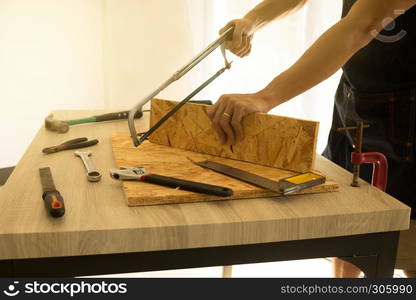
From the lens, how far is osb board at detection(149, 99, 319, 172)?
3.09 ft

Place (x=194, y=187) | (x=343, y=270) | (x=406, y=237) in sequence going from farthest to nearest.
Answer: (x=343, y=270) < (x=406, y=237) < (x=194, y=187)

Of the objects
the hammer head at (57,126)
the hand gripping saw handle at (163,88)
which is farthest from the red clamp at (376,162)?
the hammer head at (57,126)

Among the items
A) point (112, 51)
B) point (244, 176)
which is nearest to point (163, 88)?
point (244, 176)

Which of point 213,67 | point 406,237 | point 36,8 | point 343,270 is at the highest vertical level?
point 36,8

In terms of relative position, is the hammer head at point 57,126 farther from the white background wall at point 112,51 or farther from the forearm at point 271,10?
the white background wall at point 112,51

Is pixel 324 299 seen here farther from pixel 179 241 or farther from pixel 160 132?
pixel 160 132

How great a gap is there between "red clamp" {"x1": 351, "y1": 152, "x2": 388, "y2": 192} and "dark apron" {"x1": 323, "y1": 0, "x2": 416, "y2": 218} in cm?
23

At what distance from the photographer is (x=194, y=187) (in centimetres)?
81

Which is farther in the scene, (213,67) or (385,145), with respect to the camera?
(213,67)

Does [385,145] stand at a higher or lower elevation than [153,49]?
lower

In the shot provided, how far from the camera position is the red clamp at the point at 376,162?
89cm

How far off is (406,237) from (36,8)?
1.84 metres

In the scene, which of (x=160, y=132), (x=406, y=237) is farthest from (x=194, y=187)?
(x=406, y=237)

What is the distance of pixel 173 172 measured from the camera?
36.1 inches
